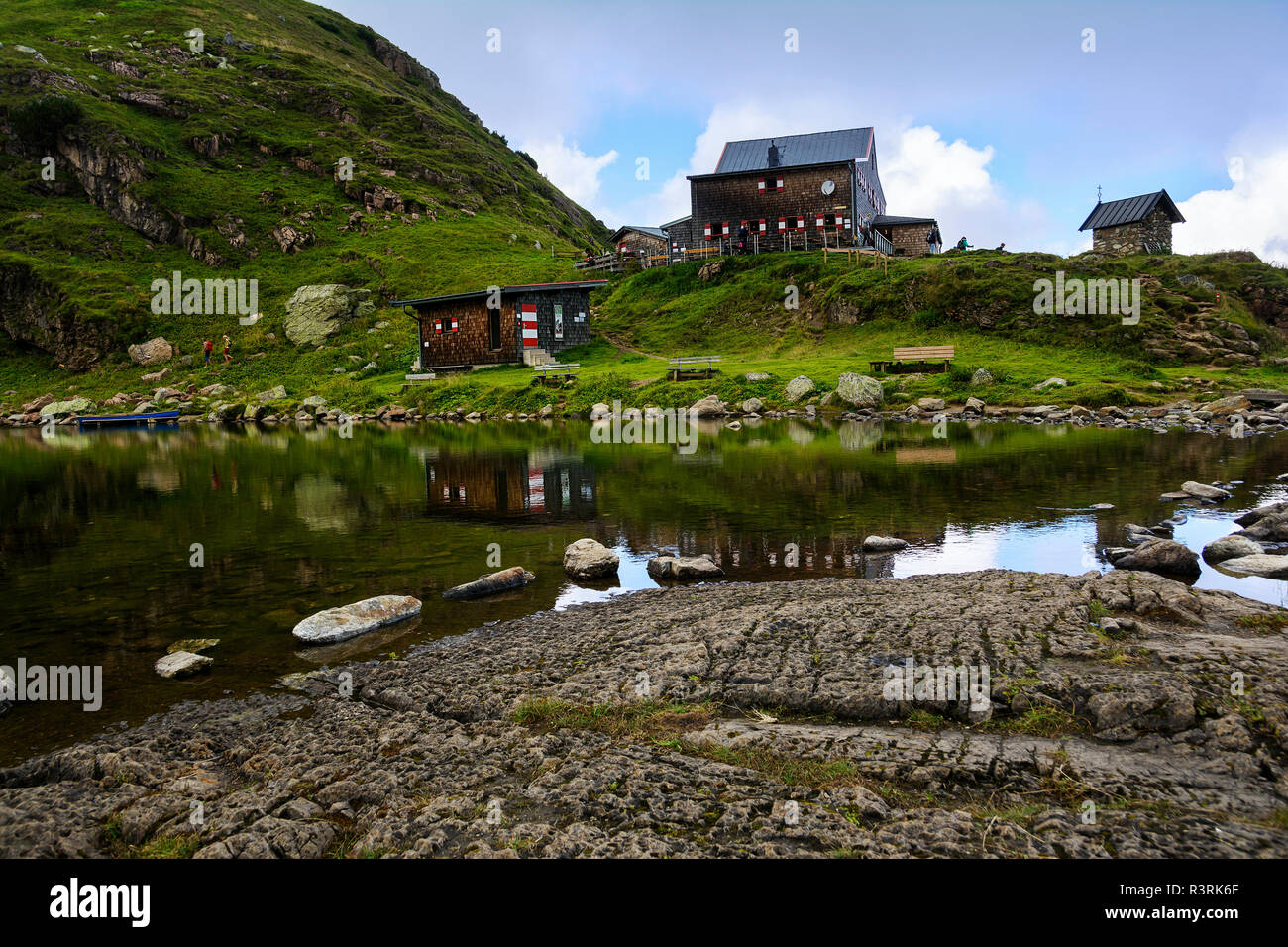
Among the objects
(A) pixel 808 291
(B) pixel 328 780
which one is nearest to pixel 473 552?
(B) pixel 328 780

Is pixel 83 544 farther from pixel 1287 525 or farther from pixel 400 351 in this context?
pixel 400 351

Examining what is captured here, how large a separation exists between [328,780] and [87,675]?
5.39 meters

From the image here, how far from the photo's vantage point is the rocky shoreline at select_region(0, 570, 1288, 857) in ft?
16.2

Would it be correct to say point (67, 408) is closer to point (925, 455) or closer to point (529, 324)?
point (529, 324)

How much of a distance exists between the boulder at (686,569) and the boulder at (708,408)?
2933 centimetres

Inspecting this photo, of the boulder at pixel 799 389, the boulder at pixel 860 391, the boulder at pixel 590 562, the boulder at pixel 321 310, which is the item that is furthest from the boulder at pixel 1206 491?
the boulder at pixel 321 310

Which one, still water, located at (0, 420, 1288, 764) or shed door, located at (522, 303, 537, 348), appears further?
shed door, located at (522, 303, 537, 348)

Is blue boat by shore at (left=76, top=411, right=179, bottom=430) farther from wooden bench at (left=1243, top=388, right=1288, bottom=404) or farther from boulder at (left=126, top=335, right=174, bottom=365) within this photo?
wooden bench at (left=1243, top=388, right=1288, bottom=404)

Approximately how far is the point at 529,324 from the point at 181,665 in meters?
52.0

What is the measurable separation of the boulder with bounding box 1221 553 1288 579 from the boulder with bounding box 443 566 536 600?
11518mm

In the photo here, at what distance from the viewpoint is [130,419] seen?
57562mm
